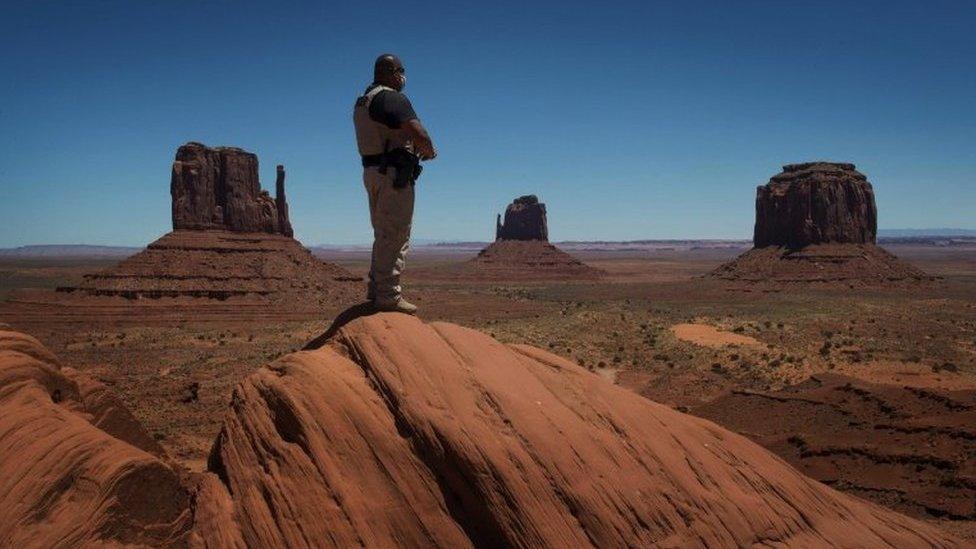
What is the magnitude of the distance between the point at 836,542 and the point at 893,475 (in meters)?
9.18

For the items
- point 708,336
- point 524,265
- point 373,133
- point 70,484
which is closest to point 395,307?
point 373,133

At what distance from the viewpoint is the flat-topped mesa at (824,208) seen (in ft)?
295

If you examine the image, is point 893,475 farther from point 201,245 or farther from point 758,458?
point 201,245

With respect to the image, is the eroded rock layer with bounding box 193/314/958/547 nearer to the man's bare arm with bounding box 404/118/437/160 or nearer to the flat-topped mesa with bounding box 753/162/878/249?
the man's bare arm with bounding box 404/118/437/160

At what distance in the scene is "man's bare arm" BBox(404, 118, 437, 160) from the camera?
6.19m

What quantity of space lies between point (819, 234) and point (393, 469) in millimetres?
99281

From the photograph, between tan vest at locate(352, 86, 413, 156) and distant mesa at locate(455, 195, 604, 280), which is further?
distant mesa at locate(455, 195, 604, 280)

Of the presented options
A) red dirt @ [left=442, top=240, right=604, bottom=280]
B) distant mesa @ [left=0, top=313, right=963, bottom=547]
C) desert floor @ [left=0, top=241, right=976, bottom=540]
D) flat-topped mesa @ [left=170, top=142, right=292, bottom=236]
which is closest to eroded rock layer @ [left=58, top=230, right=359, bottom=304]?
flat-topped mesa @ [left=170, top=142, right=292, bottom=236]

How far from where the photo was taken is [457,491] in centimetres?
532

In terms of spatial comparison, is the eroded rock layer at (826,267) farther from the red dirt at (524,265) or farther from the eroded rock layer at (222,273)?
the eroded rock layer at (222,273)

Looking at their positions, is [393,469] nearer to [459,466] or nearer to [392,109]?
[459,466]

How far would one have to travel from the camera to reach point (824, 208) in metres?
89.6

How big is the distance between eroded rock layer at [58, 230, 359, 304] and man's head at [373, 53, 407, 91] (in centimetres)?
5531

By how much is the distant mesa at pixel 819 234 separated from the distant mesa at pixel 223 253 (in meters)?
60.3
